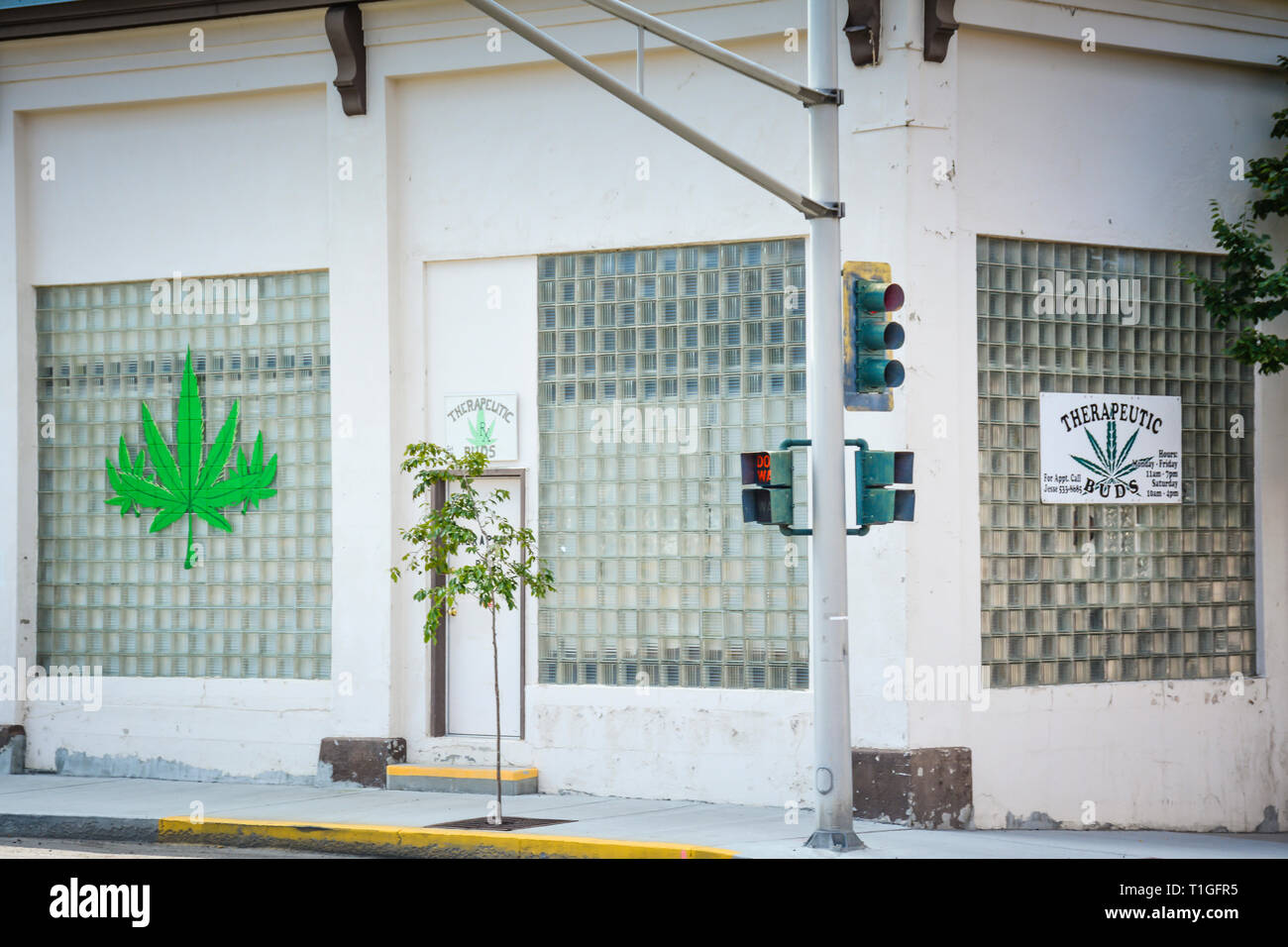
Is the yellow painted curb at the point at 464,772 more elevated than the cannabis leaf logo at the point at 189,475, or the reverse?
the cannabis leaf logo at the point at 189,475

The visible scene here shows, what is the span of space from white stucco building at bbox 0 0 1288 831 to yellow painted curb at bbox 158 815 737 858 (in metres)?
2.27

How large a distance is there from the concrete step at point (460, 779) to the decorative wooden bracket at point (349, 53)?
598cm

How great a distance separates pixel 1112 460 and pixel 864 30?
172 inches

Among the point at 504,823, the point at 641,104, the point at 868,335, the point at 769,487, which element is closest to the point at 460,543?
the point at 504,823

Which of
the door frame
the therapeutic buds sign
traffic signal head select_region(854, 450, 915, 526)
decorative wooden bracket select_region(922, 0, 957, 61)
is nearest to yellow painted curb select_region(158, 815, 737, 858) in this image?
the door frame

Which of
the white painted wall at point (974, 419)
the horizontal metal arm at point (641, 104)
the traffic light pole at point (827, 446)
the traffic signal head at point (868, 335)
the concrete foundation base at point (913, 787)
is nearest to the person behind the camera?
the horizontal metal arm at point (641, 104)

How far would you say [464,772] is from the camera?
14383 mm

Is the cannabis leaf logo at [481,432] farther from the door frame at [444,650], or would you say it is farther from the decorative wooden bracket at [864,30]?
the decorative wooden bracket at [864,30]

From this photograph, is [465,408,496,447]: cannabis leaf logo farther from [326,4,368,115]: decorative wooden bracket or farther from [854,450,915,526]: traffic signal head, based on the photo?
[854,450,915,526]: traffic signal head

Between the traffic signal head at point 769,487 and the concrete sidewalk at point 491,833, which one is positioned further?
the concrete sidewalk at point 491,833

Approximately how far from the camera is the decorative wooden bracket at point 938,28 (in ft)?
43.3

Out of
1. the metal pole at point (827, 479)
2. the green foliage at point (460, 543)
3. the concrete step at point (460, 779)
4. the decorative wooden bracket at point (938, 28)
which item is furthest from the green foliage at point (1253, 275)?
the concrete step at point (460, 779)

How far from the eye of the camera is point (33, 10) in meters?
15.6

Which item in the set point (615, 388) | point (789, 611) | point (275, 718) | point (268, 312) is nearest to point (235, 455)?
point (268, 312)
